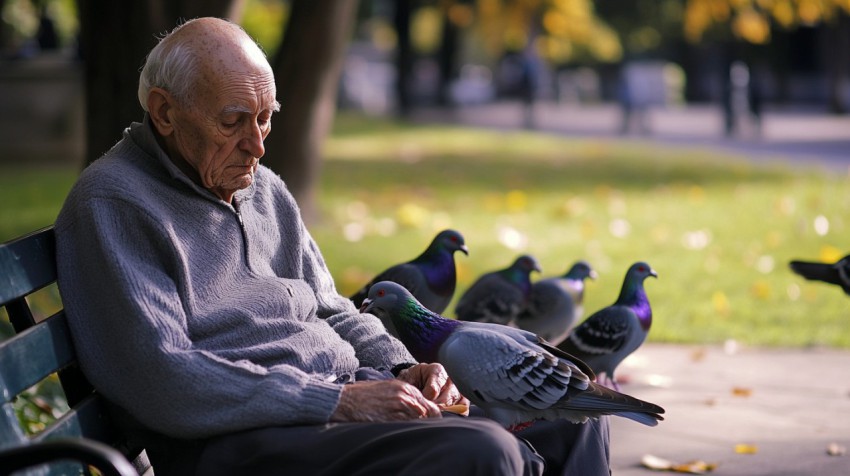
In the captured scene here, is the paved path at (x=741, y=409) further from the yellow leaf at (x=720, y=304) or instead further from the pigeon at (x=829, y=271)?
the yellow leaf at (x=720, y=304)

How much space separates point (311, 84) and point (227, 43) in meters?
7.40

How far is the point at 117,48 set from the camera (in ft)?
25.9

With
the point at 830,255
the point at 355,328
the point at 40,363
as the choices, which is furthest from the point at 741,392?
the point at 40,363

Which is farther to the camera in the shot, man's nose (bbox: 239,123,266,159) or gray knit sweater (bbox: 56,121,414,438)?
man's nose (bbox: 239,123,266,159)

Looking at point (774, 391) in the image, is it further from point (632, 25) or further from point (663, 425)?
point (632, 25)

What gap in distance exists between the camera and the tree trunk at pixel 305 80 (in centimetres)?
1039

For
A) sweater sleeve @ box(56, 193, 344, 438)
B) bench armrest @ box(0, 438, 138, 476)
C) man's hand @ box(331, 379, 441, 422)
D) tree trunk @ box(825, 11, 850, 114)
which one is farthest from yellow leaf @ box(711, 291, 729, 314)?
tree trunk @ box(825, 11, 850, 114)

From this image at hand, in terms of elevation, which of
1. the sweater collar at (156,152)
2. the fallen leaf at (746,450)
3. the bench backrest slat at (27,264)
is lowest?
the fallen leaf at (746,450)

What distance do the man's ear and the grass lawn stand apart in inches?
196

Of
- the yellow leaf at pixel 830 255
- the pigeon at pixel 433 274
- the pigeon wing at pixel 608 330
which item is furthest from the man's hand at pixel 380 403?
the yellow leaf at pixel 830 255

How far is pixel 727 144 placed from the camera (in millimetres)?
23156

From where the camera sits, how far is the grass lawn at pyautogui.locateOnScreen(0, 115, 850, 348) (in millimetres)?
8797

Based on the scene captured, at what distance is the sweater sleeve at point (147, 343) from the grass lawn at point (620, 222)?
16.7 feet

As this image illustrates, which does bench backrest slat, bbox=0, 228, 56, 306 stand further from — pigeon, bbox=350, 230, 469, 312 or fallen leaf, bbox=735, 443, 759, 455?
fallen leaf, bbox=735, 443, 759, 455
